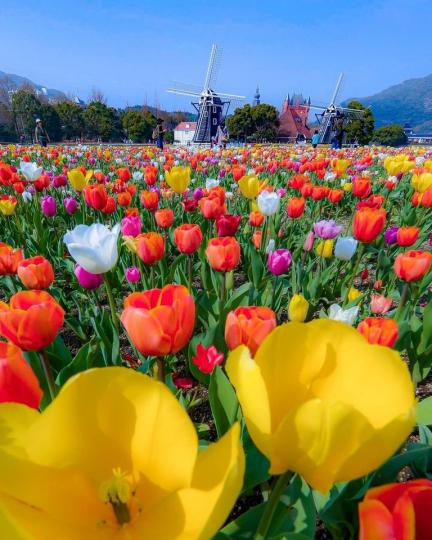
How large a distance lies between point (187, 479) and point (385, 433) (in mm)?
291

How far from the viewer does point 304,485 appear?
1.04 metres

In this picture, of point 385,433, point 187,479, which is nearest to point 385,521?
point 385,433

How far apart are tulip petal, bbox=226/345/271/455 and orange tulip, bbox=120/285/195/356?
422 mm

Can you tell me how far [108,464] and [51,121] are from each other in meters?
56.8

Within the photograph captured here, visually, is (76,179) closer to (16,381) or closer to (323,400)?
(16,381)

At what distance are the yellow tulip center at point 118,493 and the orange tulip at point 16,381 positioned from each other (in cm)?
32

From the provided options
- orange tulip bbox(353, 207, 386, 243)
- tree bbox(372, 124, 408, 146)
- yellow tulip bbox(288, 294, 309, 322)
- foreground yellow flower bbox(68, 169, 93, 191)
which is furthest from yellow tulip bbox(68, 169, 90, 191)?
tree bbox(372, 124, 408, 146)

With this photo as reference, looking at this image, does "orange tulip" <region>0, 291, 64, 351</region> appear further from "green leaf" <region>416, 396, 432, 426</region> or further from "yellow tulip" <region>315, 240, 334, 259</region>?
"yellow tulip" <region>315, 240, 334, 259</region>

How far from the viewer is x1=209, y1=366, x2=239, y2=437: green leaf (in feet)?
4.28

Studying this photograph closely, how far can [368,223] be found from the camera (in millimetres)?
2480

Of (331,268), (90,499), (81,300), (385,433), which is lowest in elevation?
(81,300)

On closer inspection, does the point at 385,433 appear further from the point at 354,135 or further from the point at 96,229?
the point at 354,135

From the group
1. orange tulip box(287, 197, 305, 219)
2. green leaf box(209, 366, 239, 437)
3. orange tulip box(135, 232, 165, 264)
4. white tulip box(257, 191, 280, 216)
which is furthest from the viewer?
orange tulip box(287, 197, 305, 219)

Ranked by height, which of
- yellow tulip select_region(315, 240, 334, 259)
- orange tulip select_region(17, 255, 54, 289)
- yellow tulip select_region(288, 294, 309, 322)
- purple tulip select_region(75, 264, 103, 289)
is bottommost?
yellow tulip select_region(315, 240, 334, 259)
